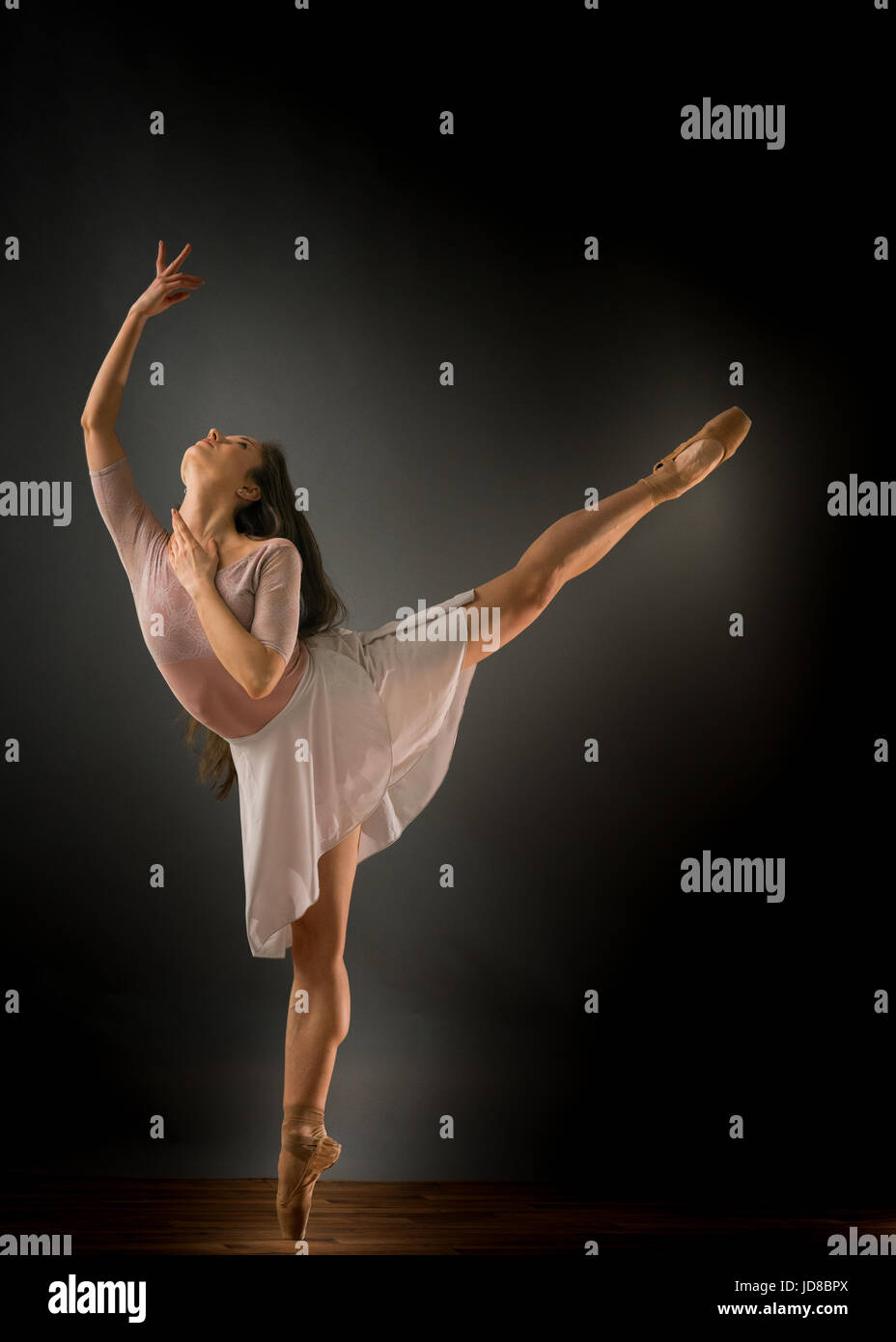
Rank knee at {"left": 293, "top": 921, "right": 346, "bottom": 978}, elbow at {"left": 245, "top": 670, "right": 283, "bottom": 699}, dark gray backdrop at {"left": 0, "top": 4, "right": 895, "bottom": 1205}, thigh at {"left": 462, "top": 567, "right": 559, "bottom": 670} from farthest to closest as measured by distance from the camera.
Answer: dark gray backdrop at {"left": 0, "top": 4, "right": 895, "bottom": 1205}
thigh at {"left": 462, "top": 567, "right": 559, "bottom": 670}
knee at {"left": 293, "top": 921, "right": 346, "bottom": 978}
elbow at {"left": 245, "top": 670, "right": 283, "bottom": 699}

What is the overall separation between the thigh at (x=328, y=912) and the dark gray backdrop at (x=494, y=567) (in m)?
0.67

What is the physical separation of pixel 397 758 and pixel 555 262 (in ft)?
4.35

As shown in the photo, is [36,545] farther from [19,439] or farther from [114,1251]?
[114,1251]

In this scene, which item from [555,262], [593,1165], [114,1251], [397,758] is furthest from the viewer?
[555,262]

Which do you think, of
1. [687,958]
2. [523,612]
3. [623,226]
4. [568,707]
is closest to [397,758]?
[523,612]

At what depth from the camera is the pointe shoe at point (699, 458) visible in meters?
2.71

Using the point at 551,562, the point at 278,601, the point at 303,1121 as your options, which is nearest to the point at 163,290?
the point at 278,601

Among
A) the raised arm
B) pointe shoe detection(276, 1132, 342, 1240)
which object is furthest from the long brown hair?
pointe shoe detection(276, 1132, 342, 1240)

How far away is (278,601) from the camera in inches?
91.3

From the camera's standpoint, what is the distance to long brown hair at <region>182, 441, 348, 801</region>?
8.11 ft

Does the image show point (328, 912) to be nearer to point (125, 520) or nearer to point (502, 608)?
point (502, 608)

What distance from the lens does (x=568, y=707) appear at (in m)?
3.18

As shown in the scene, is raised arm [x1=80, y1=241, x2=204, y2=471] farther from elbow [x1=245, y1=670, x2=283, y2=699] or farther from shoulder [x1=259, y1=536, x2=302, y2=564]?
elbow [x1=245, y1=670, x2=283, y2=699]

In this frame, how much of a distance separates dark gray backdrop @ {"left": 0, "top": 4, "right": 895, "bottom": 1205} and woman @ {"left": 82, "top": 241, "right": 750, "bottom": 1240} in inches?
23.2
